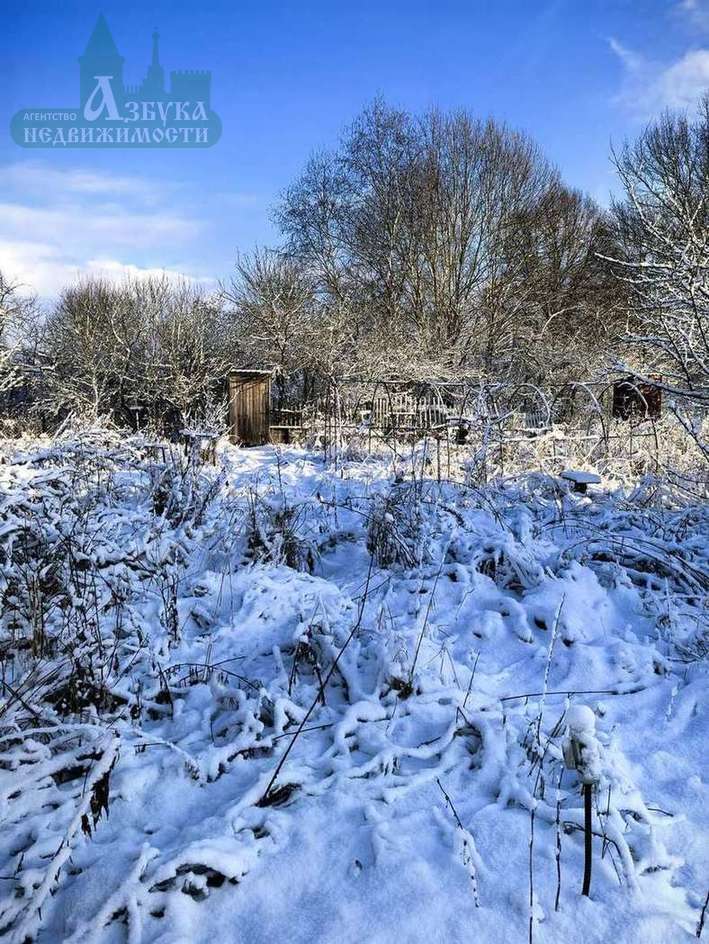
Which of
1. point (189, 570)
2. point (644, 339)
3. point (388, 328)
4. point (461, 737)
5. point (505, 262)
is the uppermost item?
point (505, 262)

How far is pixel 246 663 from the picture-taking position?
2973 mm

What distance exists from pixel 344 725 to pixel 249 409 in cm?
1349

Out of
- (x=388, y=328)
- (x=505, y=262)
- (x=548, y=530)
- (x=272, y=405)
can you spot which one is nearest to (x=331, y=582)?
(x=548, y=530)

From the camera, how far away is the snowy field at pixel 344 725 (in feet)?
5.36

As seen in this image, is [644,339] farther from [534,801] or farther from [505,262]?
[505,262]

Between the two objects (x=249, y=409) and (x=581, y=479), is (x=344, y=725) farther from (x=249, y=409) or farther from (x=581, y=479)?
(x=249, y=409)

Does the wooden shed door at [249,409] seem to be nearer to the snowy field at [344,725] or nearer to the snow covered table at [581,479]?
the snow covered table at [581,479]

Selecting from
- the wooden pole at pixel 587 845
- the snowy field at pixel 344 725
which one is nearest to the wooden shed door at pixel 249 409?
the snowy field at pixel 344 725

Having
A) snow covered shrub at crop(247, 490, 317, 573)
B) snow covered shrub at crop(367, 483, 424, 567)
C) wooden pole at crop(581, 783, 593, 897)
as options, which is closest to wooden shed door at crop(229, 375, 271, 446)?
snow covered shrub at crop(247, 490, 317, 573)

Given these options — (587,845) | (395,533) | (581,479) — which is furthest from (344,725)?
(581,479)

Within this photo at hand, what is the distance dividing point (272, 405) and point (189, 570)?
13401 mm

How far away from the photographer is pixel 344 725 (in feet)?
7.93

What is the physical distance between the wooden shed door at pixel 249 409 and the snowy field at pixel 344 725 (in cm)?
1048

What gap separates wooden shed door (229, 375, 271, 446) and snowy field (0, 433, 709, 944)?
34.4 ft
